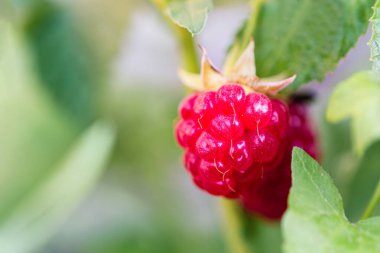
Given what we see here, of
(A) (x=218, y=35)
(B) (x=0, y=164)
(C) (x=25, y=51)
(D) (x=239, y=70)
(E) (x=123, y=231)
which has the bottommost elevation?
(A) (x=218, y=35)

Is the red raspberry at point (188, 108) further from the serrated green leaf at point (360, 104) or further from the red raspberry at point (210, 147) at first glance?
the serrated green leaf at point (360, 104)

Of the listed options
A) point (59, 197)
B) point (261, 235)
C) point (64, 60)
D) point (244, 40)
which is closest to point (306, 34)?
point (244, 40)

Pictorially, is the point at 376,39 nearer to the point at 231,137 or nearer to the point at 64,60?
the point at 231,137

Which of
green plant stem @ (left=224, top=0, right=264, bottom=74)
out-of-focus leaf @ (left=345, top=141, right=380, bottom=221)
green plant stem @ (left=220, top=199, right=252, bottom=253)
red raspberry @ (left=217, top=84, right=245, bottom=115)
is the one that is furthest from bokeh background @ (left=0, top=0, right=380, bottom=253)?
red raspberry @ (left=217, top=84, right=245, bottom=115)

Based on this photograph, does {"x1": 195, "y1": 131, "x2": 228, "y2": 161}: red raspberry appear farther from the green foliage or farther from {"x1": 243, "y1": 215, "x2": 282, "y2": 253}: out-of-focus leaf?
the green foliage

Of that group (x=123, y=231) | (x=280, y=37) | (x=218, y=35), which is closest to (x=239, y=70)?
(x=280, y=37)

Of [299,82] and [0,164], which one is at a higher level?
[299,82]

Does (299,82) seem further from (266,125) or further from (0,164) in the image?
(0,164)
